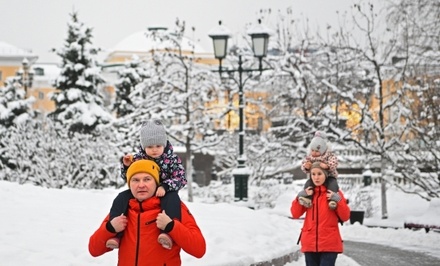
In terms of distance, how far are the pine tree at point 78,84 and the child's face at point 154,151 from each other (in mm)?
38987

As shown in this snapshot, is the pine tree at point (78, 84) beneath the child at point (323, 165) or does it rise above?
→ above

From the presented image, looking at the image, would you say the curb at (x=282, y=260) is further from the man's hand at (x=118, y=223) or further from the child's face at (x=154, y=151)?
the man's hand at (x=118, y=223)

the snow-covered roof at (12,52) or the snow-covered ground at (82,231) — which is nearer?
the snow-covered ground at (82,231)

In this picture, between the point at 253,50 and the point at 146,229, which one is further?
the point at 253,50

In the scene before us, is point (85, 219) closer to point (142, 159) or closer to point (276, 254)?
point (276, 254)

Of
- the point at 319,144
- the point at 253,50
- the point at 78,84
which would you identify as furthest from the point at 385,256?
→ the point at 78,84

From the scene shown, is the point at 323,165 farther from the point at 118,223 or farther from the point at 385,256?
the point at 385,256

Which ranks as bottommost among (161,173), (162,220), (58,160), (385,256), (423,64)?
(385,256)

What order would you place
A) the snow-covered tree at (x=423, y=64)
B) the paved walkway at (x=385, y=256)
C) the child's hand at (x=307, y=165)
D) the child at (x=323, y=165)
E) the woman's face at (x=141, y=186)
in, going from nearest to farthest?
the woman's face at (x=141, y=186)
the child at (x=323, y=165)
the child's hand at (x=307, y=165)
the paved walkway at (x=385, y=256)
the snow-covered tree at (x=423, y=64)

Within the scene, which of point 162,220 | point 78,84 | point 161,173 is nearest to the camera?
point 162,220

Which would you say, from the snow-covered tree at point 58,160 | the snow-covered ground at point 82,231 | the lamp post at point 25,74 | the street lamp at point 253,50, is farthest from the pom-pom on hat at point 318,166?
the lamp post at point 25,74

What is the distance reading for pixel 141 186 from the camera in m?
5.26

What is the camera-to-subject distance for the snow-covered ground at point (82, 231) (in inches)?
351

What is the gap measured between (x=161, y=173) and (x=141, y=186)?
25 cm
